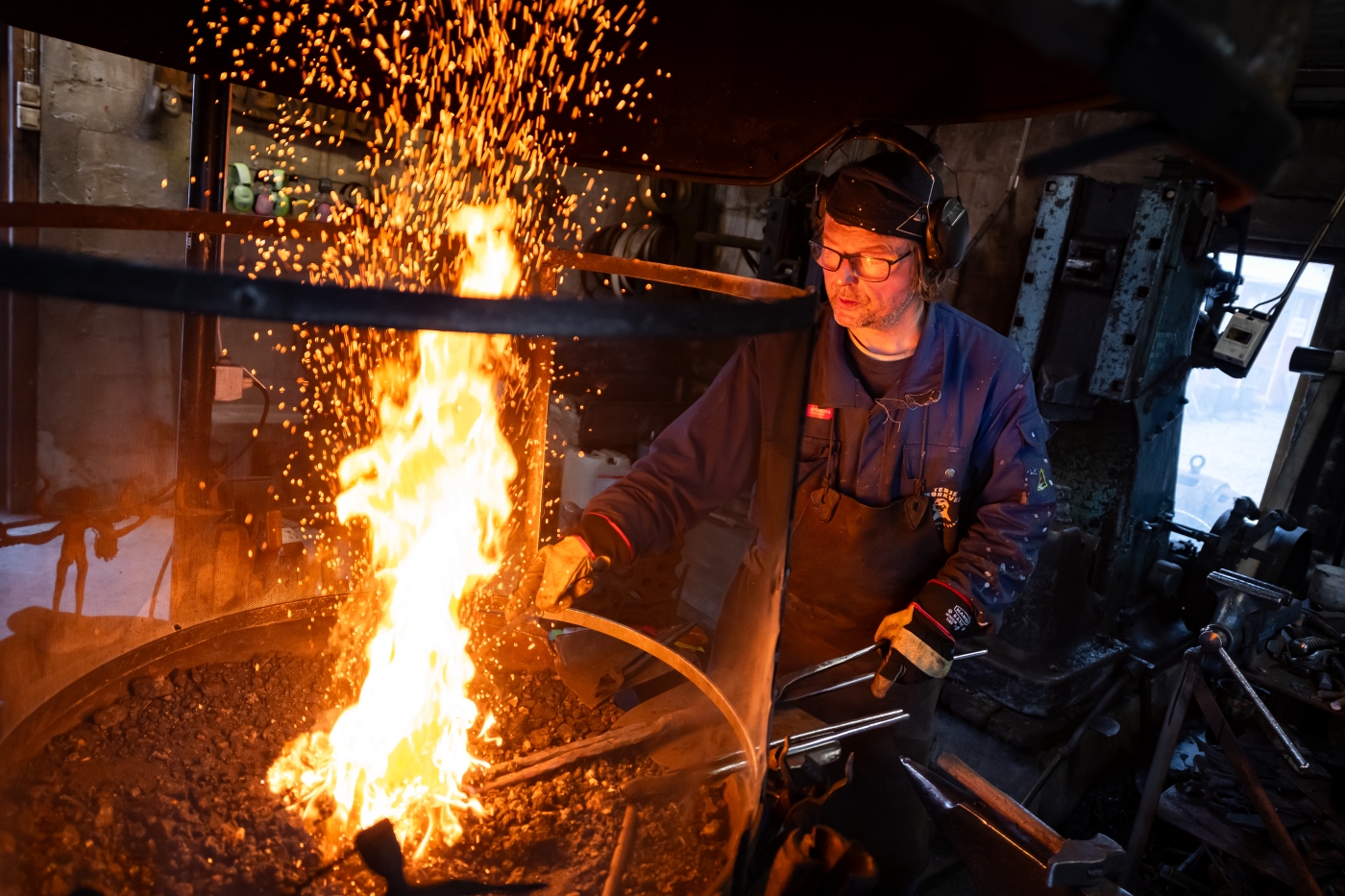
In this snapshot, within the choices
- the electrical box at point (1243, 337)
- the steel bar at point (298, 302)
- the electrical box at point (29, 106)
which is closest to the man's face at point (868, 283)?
the steel bar at point (298, 302)

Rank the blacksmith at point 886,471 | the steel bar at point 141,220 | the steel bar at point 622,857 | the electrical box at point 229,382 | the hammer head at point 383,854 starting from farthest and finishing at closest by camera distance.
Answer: the electrical box at point 229,382 < the blacksmith at point 886,471 < the steel bar at point 141,220 < the steel bar at point 622,857 < the hammer head at point 383,854

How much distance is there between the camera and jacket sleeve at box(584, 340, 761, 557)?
7.36 feet

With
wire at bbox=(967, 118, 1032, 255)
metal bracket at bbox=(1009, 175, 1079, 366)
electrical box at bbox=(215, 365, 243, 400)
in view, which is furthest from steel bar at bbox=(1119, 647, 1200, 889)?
electrical box at bbox=(215, 365, 243, 400)

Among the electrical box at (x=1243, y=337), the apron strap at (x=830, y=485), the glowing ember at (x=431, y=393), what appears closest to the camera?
the glowing ember at (x=431, y=393)

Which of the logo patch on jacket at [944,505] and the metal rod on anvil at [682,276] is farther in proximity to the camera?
the logo patch on jacket at [944,505]

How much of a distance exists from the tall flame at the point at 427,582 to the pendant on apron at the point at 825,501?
0.84 metres

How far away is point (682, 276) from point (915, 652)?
1015mm

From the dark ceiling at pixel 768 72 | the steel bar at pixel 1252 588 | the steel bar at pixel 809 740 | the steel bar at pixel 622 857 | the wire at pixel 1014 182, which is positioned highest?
the wire at pixel 1014 182

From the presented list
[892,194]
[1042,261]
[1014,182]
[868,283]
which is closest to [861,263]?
[868,283]

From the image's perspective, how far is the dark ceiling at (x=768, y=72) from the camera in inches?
63.2

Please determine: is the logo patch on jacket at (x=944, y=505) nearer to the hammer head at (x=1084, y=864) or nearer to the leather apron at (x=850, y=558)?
the leather apron at (x=850, y=558)

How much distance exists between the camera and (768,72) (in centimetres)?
192

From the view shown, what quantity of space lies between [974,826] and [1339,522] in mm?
3345

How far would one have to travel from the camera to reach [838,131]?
1.88 metres
